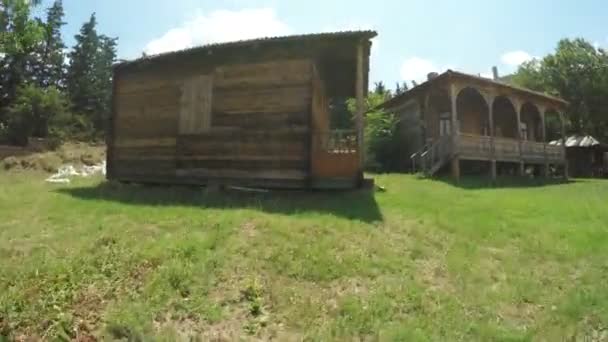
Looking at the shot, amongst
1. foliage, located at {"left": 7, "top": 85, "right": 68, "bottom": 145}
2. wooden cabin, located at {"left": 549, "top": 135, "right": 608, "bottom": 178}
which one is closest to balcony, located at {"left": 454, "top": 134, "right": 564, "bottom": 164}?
wooden cabin, located at {"left": 549, "top": 135, "right": 608, "bottom": 178}

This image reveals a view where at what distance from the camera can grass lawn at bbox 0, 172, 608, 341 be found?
6.77 meters

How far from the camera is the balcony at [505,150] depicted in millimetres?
22000

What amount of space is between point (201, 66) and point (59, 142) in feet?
57.4

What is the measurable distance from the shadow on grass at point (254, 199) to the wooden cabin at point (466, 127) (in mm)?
9024

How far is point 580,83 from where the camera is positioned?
4481 cm

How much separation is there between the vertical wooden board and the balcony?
1086cm

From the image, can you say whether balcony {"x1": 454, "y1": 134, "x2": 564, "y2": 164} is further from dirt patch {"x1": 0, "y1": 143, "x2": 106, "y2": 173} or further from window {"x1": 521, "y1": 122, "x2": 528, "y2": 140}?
dirt patch {"x1": 0, "y1": 143, "x2": 106, "y2": 173}

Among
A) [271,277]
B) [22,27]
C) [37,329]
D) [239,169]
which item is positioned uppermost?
[22,27]

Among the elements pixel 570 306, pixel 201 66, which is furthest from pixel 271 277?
pixel 201 66

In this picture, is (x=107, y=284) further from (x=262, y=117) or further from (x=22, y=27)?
(x=262, y=117)

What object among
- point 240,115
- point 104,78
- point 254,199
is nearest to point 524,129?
point 240,115

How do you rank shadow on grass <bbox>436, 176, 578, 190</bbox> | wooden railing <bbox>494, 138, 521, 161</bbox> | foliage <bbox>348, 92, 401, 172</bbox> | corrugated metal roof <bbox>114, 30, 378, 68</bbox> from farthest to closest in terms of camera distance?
foliage <bbox>348, 92, 401, 172</bbox> < wooden railing <bbox>494, 138, 521, 161</bbox> < shadow on grass <bbox>436, 176, 578, 190</bbox> < corrugated metal roof <bbox>114, 30, 378, 68</bbox>

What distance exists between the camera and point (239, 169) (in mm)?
14430

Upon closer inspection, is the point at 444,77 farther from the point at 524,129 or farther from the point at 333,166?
the point at 524,129
